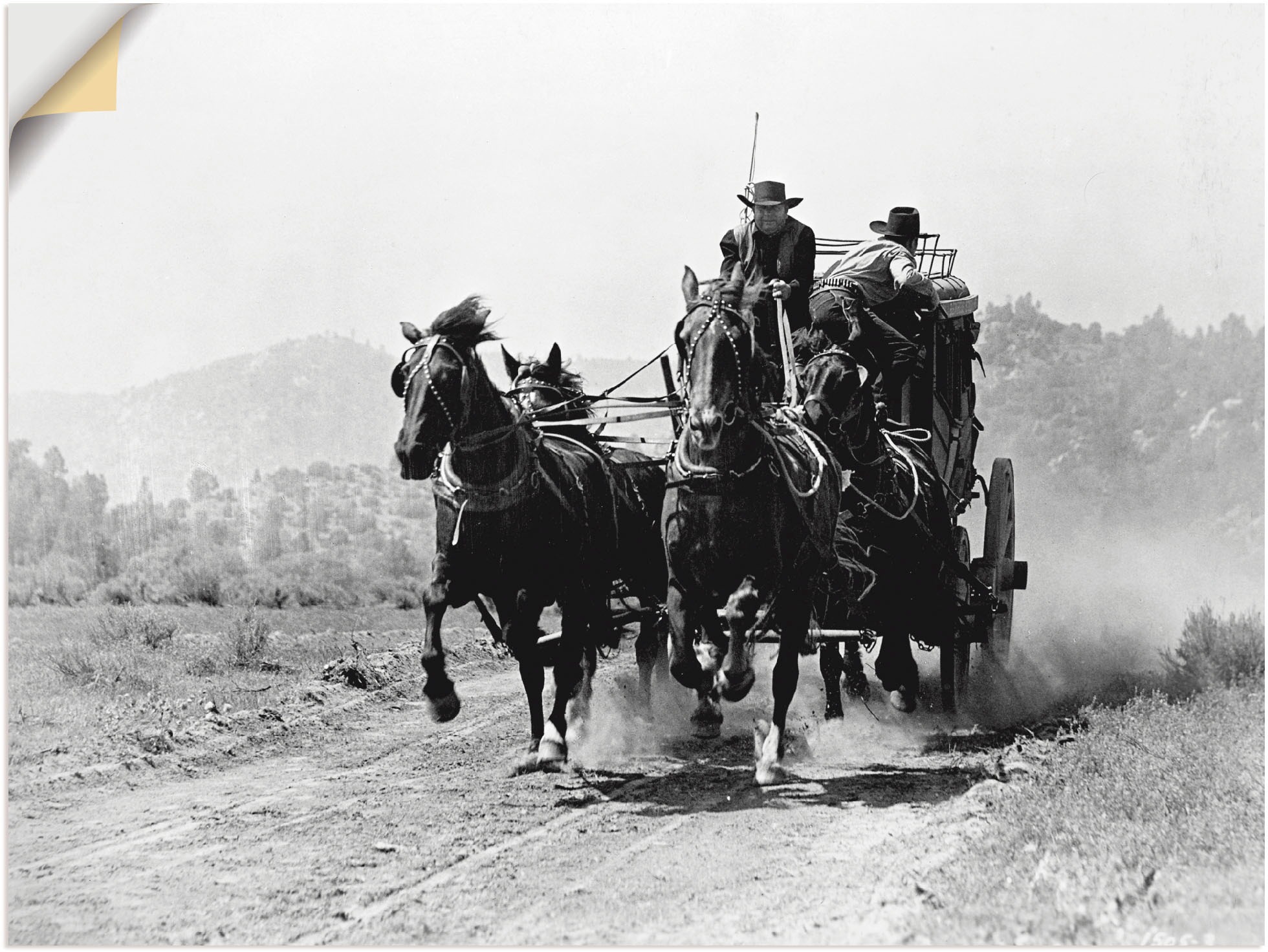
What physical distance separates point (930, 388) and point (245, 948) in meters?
6.05

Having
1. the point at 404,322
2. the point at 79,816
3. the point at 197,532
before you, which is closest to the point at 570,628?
the point at 404,322

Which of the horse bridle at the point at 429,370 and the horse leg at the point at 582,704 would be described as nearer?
the horse bridle at the point at 429,370

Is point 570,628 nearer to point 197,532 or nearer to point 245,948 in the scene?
point 245,948

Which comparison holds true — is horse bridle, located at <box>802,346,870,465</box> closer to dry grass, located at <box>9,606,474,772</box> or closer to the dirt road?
the dirt road

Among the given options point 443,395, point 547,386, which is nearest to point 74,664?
point 547,386

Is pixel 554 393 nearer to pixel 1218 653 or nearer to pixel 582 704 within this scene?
pixel 582 704

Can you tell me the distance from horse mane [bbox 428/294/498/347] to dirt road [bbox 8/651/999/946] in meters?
2.47

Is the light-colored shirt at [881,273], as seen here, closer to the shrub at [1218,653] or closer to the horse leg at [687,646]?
the horse leg at [687,646]

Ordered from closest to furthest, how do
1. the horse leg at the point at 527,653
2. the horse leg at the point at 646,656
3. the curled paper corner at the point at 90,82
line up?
the curled paper corner at the point at 90,82 → the horse leg at the point at 527,653 → the horse leg at the point at 646,656

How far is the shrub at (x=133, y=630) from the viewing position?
1251 centimetres

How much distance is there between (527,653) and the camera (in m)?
7.32

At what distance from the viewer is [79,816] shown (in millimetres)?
6617

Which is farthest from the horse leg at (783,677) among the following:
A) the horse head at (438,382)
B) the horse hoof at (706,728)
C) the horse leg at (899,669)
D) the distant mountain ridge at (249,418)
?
the distant mountain ridge at (249,418)

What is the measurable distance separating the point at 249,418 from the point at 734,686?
120ft
